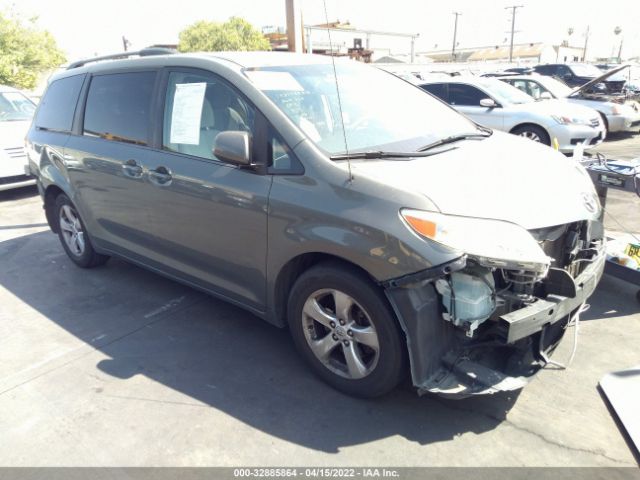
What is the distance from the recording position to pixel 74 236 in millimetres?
5004

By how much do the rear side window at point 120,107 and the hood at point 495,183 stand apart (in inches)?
75.8

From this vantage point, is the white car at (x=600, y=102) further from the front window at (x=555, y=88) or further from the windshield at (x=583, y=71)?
the windshield at (x=583, y=71)

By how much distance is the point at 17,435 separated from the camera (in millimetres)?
2736

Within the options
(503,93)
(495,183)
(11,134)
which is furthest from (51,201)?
(503,93)

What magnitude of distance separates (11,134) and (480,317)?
825cm

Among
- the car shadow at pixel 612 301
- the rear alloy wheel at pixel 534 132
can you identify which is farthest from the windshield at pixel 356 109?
the rear alloy wheel at pixel 534 132

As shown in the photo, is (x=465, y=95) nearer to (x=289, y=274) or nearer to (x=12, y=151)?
(x=12, y=151)

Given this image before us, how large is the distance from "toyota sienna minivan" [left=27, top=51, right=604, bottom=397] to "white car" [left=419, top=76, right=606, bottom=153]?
253 inches

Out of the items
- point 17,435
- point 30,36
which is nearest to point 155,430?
point 17,435

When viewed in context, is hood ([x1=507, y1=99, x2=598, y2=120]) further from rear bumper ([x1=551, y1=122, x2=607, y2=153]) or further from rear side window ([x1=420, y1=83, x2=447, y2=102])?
rear side window ([x1=420, y1=83, x2=447, y2=102])

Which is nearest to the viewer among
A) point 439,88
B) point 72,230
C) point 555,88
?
point 72,230

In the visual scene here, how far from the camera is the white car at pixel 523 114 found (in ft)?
30.5

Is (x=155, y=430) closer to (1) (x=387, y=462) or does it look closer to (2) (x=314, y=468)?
(2) (x=314, y=468)

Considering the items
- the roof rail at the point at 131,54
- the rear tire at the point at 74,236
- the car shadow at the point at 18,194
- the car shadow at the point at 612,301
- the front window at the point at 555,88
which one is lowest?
the car shadow at the point at 18,194
